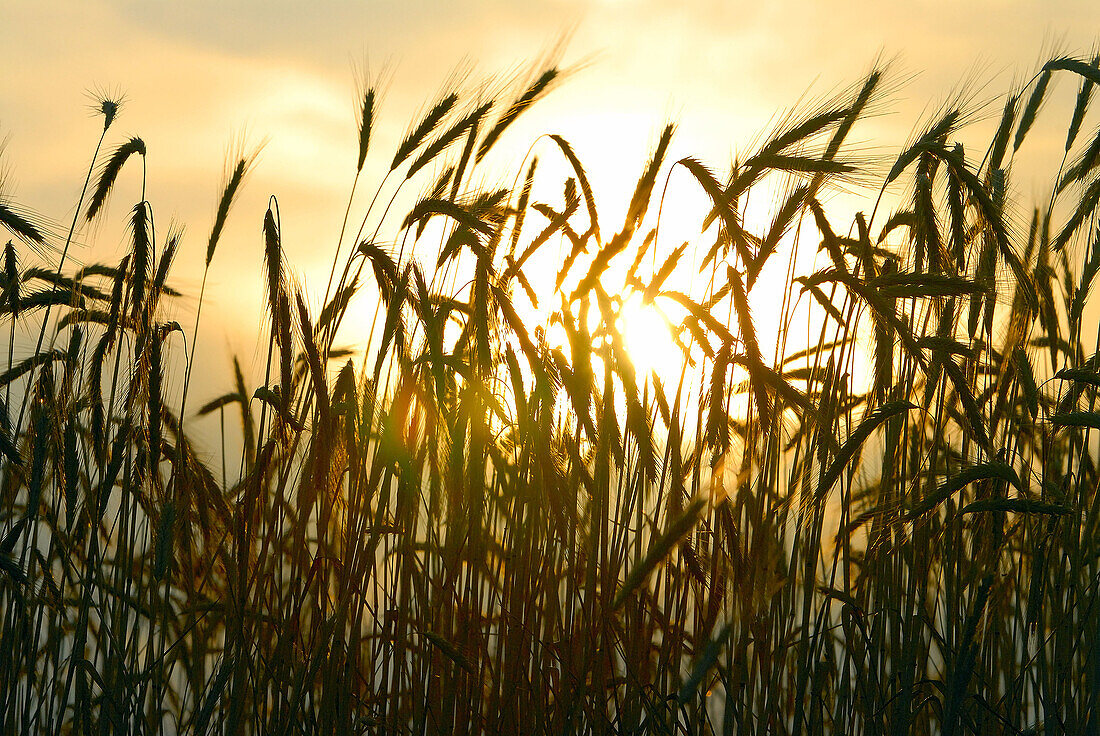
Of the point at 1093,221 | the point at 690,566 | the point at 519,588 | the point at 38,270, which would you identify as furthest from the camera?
the point at 38,270

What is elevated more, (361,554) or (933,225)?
(933,225)

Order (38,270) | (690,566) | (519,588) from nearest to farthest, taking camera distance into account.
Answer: (690,566), (519,588), (38,270)

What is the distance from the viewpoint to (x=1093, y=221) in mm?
2807

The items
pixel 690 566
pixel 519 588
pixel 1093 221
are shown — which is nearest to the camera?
pixel 690 566

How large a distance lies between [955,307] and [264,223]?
1921 mm

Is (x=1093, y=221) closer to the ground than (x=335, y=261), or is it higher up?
higher up

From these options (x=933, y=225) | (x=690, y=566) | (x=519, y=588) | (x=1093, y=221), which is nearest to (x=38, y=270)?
(x=519, y=588)

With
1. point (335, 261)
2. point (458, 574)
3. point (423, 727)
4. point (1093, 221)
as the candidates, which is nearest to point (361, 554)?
point (458, 574)

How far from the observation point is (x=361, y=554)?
96.3 inches

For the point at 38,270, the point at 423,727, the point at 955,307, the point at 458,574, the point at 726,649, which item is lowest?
the point at 423,727

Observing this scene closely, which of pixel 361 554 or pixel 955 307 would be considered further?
pixel 955 307

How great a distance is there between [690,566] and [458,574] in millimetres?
664

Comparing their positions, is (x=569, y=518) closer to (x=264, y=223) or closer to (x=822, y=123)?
(x=264, y=223)

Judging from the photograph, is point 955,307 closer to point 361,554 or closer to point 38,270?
point 361,554
